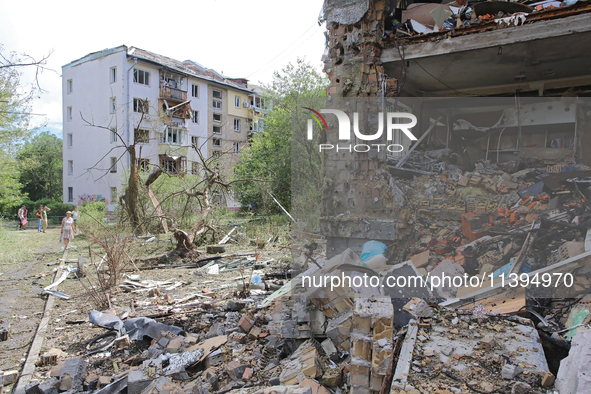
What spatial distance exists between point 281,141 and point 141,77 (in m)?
12.0

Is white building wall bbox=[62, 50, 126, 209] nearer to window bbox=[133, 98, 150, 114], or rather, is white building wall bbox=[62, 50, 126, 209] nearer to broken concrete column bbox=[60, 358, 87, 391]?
window bbox=[133, 98, 150, 114]

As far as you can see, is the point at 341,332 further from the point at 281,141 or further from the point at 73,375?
the point at 281,141

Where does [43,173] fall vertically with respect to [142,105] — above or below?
below

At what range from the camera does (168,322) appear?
5.30 meters

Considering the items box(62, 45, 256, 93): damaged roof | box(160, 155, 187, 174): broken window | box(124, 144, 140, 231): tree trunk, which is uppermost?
box(62, 45, 256, 93): damaged roof

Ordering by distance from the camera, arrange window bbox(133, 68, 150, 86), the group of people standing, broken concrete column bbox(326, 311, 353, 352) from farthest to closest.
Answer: window bbox(133, 68, 150, 86)
the group of people standing
broken concrete column bbox(326, 311, 353, 352)

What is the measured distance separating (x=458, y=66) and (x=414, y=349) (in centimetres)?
532

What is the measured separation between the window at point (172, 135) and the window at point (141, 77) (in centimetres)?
357

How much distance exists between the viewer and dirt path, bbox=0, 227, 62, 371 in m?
5.08

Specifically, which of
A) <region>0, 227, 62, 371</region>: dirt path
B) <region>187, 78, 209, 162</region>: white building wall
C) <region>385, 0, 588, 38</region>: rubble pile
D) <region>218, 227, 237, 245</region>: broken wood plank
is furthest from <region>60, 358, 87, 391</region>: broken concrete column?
<region>187, 78, 209, 162</region>: white building wall

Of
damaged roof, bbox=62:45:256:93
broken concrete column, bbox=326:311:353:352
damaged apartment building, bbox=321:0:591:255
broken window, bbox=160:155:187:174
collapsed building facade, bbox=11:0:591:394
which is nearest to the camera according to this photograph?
collapsed building facade, bbox=11:0:591:394

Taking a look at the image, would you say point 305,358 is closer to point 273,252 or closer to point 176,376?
point 176,376

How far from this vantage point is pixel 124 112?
24.6 metres

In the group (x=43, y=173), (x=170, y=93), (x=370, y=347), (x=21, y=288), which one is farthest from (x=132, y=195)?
(x=43, y=173)
